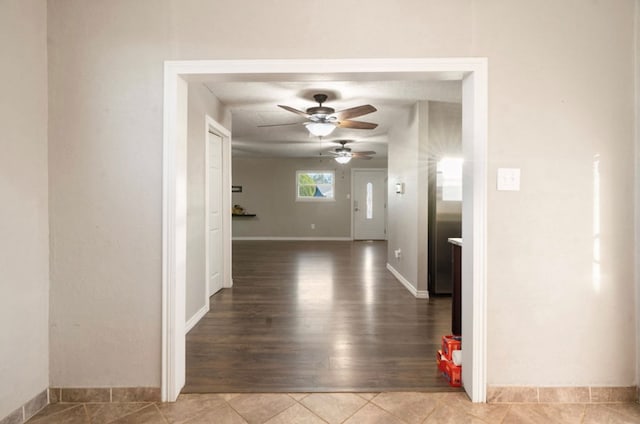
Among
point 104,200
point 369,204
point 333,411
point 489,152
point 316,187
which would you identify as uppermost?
point 316,187

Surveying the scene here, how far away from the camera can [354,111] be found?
3729mm

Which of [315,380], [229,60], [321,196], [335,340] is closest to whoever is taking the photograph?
[229,60]

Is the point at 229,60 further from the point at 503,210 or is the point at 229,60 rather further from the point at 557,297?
the point at 557,297

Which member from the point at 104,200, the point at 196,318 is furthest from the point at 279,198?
the point at 104,200

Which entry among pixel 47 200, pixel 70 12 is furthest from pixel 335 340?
pixel 70 12

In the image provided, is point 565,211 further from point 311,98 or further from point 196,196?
point 196,196

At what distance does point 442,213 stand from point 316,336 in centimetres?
234

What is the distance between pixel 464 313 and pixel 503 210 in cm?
66

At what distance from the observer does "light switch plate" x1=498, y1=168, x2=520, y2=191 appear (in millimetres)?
1949

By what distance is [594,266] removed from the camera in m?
1.97

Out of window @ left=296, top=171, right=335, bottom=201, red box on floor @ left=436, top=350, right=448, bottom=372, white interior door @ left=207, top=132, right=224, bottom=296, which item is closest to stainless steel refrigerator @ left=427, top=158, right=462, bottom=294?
red box on floor @ left=436, top=350, right=448, bottom=372

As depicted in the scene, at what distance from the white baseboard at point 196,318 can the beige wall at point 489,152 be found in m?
1.06

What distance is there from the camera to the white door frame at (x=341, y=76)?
193 cm

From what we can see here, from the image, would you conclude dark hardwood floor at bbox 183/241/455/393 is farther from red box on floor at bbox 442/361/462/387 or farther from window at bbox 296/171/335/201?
window at bbox 296/171/335/201
